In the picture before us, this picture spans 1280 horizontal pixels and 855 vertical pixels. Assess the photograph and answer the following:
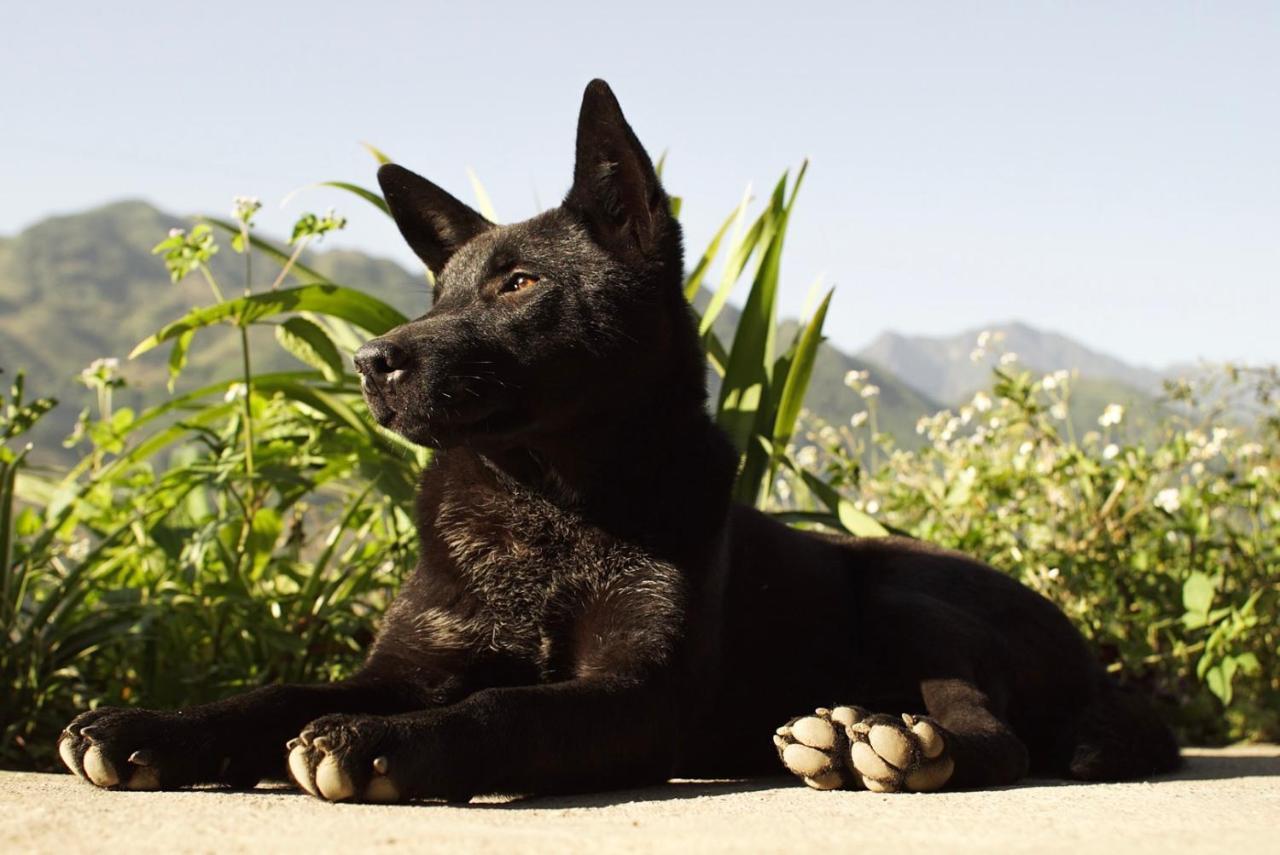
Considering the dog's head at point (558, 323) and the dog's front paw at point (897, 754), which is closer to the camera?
the dog's front paw at point (897, 754)

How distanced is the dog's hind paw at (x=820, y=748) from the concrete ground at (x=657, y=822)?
0.05 m

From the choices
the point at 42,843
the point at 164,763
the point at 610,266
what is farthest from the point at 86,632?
the point at 42,843

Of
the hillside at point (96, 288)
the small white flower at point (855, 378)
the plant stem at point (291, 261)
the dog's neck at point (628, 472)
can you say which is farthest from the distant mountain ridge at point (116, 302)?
the dog's neck at point (628, 472)

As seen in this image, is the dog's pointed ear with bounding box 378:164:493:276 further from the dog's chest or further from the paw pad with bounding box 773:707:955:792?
the paw pad with bounding box 773:707:955:792

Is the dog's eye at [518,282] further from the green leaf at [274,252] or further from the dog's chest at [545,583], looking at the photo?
the green leaf at [274,252]

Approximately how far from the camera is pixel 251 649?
12.3ft

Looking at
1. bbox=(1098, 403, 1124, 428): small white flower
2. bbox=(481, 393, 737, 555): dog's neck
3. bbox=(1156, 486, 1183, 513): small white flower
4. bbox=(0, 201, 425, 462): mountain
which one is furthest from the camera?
bbox=(0, 201, 425, 462): mountain

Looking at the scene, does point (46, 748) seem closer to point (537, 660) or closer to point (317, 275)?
point (537, 660)

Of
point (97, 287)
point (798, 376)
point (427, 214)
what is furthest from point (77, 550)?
point (97, 287)

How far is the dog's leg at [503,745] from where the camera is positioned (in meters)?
1.99

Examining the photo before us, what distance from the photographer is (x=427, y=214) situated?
11.0ft

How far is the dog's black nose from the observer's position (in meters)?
2.56

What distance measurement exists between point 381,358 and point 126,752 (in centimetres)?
86

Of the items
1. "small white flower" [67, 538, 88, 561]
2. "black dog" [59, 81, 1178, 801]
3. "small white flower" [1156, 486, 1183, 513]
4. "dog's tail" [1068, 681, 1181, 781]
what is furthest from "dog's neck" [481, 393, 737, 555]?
"small white flower" [1156, 486, 1183, 513]
